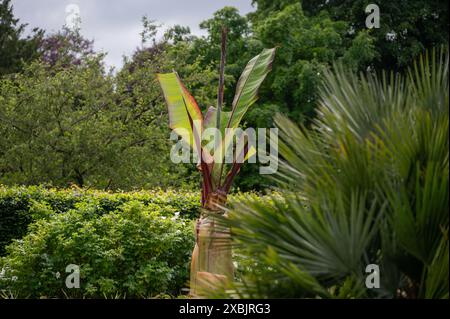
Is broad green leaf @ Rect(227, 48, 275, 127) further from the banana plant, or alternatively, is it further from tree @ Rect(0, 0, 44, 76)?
tree @ Rect(0, 0, 44, 76)

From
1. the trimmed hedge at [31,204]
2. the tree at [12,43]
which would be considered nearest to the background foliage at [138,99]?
the trimmed hedge at [31,204]

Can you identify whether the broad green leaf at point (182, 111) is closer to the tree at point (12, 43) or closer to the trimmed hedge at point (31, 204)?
the trimmed hedge at point (31, 204)

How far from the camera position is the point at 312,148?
3.32 meters

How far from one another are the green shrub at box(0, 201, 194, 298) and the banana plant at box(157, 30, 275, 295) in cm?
125

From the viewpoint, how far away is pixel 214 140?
20.3ft

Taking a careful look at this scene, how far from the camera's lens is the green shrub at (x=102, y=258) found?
22.3ft

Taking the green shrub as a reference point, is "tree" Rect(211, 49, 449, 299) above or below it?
above

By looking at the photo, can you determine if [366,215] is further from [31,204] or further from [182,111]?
[31,204]

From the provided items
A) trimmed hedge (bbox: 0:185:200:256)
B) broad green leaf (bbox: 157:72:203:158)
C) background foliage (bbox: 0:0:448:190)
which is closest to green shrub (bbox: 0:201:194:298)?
broad green leaf (bbox: 157:72:203:158)

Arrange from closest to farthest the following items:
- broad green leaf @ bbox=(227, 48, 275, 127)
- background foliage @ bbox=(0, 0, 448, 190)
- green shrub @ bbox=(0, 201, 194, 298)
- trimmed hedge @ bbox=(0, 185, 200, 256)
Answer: broad green leaf @ bbox=(227, 48, 275, 127) → green shrub @ bbox=(0, 201, 194, 298) → trimmed hedge @ bbox=(0, 185, 200, 256) → background foliage @ bbox=(0, 0, 448, 190)

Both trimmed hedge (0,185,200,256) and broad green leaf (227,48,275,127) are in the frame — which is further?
trimmed hedge (0,185,200,256)

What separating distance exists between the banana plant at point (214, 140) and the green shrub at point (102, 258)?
1.25 metres

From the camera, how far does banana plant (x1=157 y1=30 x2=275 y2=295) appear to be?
5.44 m

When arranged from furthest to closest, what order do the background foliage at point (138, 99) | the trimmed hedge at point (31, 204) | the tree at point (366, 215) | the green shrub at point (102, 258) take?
the background foliage at point (138, 99) → the trimmed hedge at point (31, 204) → the green shrub at point (102, 258) → the tree at point (366, 215)
